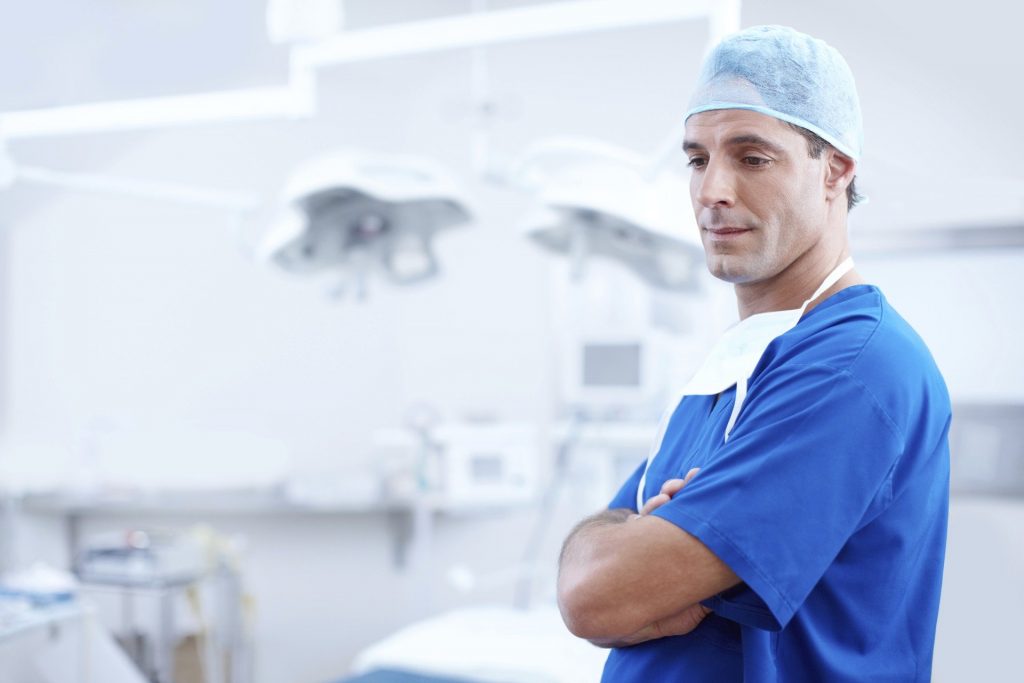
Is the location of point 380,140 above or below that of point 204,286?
above

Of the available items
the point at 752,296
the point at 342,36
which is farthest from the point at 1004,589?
the point at 342,36

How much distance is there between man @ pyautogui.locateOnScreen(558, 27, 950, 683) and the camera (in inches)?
30.1

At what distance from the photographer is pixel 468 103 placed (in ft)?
9.39

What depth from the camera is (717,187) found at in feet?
2.95

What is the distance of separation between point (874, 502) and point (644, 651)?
0.26m

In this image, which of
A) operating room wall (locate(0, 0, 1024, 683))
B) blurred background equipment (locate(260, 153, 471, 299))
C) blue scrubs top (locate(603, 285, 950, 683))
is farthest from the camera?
operating room wall (locate(0, 0, 1024, 683))

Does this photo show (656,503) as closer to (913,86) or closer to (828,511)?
(828,511)

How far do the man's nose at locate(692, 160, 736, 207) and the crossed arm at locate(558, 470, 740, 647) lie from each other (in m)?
0.25

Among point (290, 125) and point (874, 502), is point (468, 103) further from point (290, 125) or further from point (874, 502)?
point (874, 502)

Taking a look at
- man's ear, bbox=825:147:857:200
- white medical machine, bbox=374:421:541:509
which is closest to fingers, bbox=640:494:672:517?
man's ear, bbox=825:147:857:200

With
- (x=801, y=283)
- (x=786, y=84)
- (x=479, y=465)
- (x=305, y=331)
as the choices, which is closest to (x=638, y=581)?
(x=801, y=283)

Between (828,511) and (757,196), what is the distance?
297mm

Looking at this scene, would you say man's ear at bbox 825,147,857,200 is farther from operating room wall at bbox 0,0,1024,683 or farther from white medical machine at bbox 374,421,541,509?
operating room wall at bbox 0,0,1024,683

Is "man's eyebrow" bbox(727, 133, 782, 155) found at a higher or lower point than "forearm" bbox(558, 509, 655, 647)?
higher
